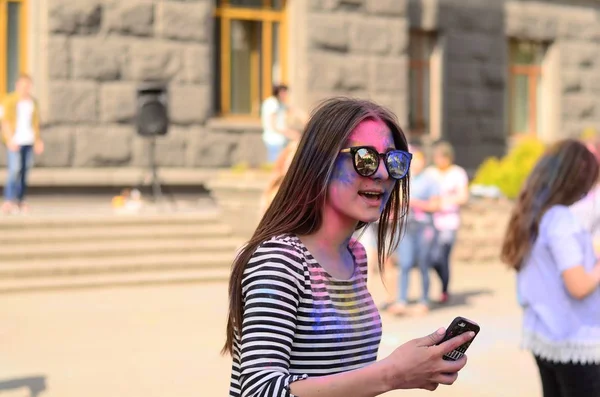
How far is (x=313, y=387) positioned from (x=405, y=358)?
0.70 ft

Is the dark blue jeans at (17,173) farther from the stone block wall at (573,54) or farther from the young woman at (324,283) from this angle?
the stone block wall at (573,54)

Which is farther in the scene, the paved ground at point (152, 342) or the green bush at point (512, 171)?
the green bush at point (512, 171)

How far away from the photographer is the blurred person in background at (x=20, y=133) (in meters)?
12.6

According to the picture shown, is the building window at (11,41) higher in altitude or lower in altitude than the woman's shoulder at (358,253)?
higher

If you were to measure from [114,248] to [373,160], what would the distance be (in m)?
9.49

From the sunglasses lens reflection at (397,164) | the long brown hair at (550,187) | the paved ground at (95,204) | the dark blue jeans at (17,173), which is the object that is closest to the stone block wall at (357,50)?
the paved ground at (95,204)

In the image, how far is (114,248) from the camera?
37.7ft

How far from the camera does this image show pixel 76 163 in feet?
45.8

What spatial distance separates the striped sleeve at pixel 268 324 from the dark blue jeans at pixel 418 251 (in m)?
7.52

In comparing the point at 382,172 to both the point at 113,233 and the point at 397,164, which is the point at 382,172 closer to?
the point at 397,164

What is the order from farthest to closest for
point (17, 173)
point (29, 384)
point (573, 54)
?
point (573, 54) < point (17, 173) < point (29, 384)

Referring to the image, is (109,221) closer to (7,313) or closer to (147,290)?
→ (147,290)

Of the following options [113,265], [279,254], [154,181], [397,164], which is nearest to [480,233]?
[154,181]

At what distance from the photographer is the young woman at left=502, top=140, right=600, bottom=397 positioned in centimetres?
390
